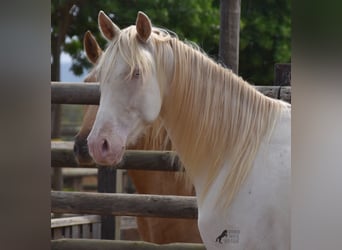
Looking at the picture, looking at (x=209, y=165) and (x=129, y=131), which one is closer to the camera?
(x=129, y=131)

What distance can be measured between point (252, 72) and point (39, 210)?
1.03 m

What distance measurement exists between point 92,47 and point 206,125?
510mm

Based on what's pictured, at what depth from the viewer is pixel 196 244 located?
288 cm

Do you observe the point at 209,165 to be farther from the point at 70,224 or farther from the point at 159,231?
the point at 70,224

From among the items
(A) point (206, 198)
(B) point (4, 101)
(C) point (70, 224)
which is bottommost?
(C) point (70, 224)

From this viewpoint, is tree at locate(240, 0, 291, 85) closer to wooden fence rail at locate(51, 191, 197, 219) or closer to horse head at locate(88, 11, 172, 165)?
horse head at locate(88, 11, 172, 165)

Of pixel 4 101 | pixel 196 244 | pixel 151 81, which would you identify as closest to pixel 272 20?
pixel 151 81

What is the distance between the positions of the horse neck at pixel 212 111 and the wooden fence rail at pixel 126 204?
26.7 inches

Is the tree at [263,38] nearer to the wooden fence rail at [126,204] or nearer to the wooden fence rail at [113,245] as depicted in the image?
the wooden fence rail at [126,204]

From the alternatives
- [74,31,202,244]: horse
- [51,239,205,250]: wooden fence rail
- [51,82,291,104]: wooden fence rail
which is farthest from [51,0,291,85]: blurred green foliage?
[51,239,205,250]: wooden fence rail

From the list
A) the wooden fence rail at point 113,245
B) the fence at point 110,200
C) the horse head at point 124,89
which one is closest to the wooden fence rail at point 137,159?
the fence at point 110,200

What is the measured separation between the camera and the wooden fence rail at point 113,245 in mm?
2854

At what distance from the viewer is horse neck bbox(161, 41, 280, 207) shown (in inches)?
84.1

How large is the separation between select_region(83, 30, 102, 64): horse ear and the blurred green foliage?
141mm
